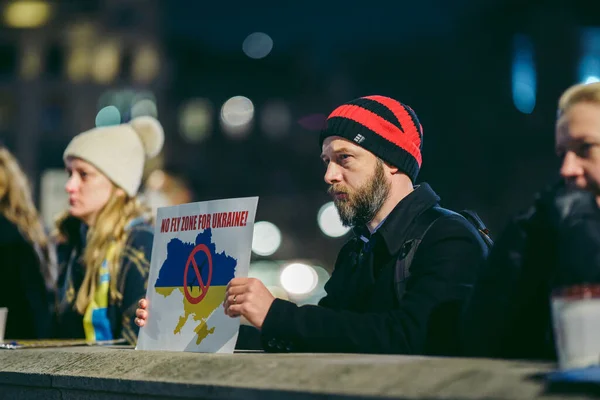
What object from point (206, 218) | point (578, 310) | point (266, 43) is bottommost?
point (578, 310)

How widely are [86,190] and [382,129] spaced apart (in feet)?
7.56

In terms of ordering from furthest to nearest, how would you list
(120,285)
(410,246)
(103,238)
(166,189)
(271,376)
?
1. (166,189)
2. (103,238)
3. (120,285)
4. (410,246)
5. (271,376)

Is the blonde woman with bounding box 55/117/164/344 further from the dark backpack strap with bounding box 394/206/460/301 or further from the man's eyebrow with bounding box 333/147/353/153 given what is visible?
the dark backpack strap with bounding box 394/206/460/301

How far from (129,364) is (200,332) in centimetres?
39

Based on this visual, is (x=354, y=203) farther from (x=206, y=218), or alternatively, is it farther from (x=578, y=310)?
(x=578, y=310)

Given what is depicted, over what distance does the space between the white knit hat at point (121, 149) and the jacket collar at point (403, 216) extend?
2.20 metres

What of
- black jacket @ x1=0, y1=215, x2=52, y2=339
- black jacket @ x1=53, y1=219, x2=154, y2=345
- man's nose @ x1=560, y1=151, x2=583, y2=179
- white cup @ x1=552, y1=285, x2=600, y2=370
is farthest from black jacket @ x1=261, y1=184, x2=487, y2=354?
black jacket @ x1=0, y1=215, x2=52, y2=339

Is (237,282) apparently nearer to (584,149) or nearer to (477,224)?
(477,224)

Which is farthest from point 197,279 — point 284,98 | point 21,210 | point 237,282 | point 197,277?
point 284,98

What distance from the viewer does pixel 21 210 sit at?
680 cm

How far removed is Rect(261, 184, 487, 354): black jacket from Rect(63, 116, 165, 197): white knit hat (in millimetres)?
2357

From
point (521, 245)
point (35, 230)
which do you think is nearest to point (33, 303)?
point (35, 230)

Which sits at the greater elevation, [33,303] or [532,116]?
[532,116]

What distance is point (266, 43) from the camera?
243ft
